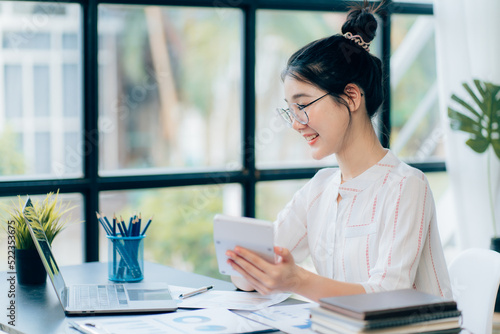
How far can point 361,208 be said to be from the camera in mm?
1962

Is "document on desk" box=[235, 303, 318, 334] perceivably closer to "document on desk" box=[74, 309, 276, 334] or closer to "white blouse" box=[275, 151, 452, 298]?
"document on desk" box=[74, 309, 276, 334]

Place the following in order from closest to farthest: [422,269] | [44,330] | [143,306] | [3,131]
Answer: [44,330] → [143,306] → [422,269] → [3,131]

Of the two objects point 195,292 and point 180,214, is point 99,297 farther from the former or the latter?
point 180,214

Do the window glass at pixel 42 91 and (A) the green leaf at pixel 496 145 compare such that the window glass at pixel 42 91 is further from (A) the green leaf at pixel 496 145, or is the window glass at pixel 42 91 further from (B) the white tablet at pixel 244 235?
(A) the green leaf at pixel 496 145

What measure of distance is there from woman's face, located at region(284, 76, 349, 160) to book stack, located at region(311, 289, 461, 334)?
0.58m

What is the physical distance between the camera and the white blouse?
1.77 m

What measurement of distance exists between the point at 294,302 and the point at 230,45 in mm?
1928

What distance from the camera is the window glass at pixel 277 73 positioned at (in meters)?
3.57

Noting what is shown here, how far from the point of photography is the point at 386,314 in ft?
4.47

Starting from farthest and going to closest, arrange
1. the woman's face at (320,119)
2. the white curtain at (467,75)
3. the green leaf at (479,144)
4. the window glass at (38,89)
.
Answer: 1. the white curtain at (467,75)
2. the green leaf at (479,144)
3. the window glass at (38,89)
4. the woman's face at (320,119)

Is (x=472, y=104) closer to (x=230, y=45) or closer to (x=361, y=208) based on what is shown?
(x=230, y=45)

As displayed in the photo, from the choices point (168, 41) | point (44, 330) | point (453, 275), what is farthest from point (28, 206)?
point (168, 41)

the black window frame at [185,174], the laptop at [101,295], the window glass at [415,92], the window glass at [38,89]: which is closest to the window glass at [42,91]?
the window glass at [38,89]

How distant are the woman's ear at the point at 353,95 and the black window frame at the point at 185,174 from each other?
3.33 feet
